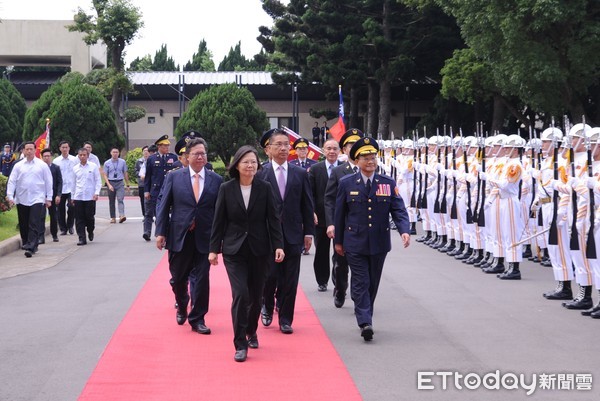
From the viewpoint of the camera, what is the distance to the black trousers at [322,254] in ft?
38.6

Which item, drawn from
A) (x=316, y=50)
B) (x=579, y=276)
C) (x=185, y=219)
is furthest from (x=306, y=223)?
(x=316, y=50)

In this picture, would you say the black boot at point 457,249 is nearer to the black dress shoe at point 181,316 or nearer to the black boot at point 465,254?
the black boot at point 465,254

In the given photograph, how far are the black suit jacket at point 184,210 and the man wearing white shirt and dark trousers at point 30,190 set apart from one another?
283 inches

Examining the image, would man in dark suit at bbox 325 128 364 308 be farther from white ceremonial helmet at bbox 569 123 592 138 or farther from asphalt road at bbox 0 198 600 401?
white ceremonial helmet at bbox 569 123 592 138

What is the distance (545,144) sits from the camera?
41.8 ft

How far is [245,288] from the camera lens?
329 inches

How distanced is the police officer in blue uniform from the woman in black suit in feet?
3.29

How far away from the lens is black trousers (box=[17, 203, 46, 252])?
16.3 meters

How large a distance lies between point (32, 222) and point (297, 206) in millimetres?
7780

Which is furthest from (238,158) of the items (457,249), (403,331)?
(457,249)

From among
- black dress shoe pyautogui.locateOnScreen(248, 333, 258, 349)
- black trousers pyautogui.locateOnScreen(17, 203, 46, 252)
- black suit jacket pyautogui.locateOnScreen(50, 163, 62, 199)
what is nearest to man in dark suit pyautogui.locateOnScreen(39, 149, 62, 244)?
black suit jacket pyautogui.locateOnScreen(50, 163, 62, 199)

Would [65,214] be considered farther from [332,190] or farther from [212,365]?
[212,365]

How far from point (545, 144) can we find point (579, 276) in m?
2.47

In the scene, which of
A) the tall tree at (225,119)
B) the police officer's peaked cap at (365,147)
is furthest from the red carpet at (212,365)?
the tall tree at (225,119)
